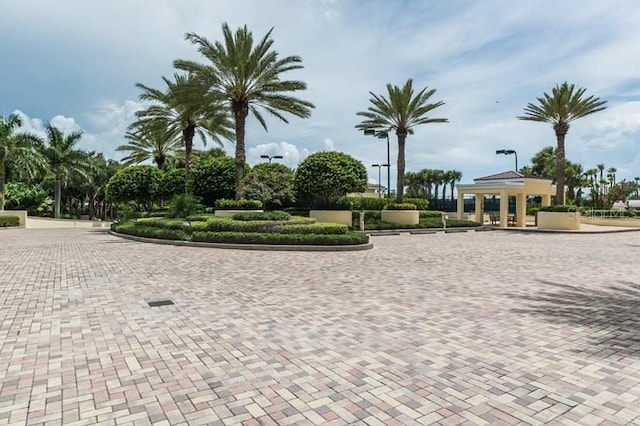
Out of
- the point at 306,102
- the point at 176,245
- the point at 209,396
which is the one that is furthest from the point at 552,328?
the point at 306,102

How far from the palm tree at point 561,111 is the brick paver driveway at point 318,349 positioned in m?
24.1

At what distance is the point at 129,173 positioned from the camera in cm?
3406

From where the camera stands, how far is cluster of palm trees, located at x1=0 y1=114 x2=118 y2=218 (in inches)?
1342

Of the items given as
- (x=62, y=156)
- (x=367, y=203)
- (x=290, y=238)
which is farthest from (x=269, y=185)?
(x=62, y=156)

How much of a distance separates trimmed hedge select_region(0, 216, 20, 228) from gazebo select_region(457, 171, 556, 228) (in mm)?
35070

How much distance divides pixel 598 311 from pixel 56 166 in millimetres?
46943

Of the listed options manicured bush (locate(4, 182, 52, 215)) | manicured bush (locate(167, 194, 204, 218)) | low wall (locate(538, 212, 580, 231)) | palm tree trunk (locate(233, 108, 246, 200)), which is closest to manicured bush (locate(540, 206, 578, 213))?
low wall (locate(538, 212, 580, 231))

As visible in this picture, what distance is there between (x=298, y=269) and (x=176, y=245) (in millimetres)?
8339

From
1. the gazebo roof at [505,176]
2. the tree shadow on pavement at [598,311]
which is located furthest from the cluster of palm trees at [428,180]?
the tree shadow on pavement at [598,311]

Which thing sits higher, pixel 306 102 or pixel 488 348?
pixel 306 102

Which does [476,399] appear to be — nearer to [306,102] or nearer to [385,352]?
[385,352]

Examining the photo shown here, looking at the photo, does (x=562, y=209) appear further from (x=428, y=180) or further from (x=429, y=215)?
(x=428, y=180)

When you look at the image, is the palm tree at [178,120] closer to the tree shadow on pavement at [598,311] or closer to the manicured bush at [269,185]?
the manicured bush at [269,185]

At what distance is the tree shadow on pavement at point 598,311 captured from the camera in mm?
5312
